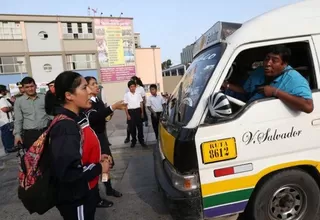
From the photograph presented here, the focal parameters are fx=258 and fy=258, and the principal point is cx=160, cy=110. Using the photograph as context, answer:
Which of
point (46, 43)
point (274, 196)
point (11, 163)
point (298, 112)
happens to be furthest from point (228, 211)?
point (46, 43)

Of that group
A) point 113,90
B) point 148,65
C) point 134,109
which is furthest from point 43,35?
point 134,109

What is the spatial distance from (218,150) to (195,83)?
79cm

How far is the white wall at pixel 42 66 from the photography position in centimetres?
2836

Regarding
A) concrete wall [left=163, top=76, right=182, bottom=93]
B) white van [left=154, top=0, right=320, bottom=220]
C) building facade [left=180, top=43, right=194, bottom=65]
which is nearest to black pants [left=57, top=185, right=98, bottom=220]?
white van [left=154, top=0, right=320, bottom=220]

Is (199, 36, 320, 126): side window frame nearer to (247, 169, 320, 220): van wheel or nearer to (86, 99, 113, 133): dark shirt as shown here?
(247, 169, 320, 220): van wheel

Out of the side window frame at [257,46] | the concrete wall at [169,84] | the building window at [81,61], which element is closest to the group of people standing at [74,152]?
the side window frame at [257,46]

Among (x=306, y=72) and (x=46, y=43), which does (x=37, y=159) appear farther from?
(x=46, y=43)

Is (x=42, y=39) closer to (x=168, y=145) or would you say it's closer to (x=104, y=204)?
(x=104, y=204)

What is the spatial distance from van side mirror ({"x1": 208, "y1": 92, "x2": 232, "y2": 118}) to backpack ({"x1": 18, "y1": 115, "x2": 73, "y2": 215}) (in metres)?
1.14

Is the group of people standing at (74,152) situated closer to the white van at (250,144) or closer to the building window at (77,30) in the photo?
the white van at (250,144)

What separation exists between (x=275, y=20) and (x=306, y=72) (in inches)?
25.8

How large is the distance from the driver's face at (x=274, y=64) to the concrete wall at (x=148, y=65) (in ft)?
99.4

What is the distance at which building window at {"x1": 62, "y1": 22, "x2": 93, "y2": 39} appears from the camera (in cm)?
2934

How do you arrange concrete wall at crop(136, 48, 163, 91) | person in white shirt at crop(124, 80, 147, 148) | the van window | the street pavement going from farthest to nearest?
concrete wall at crop(136, 48, 163, 91) < person in white shirt at crop(124, 80, 147, 148) < the street pavement < the van window
